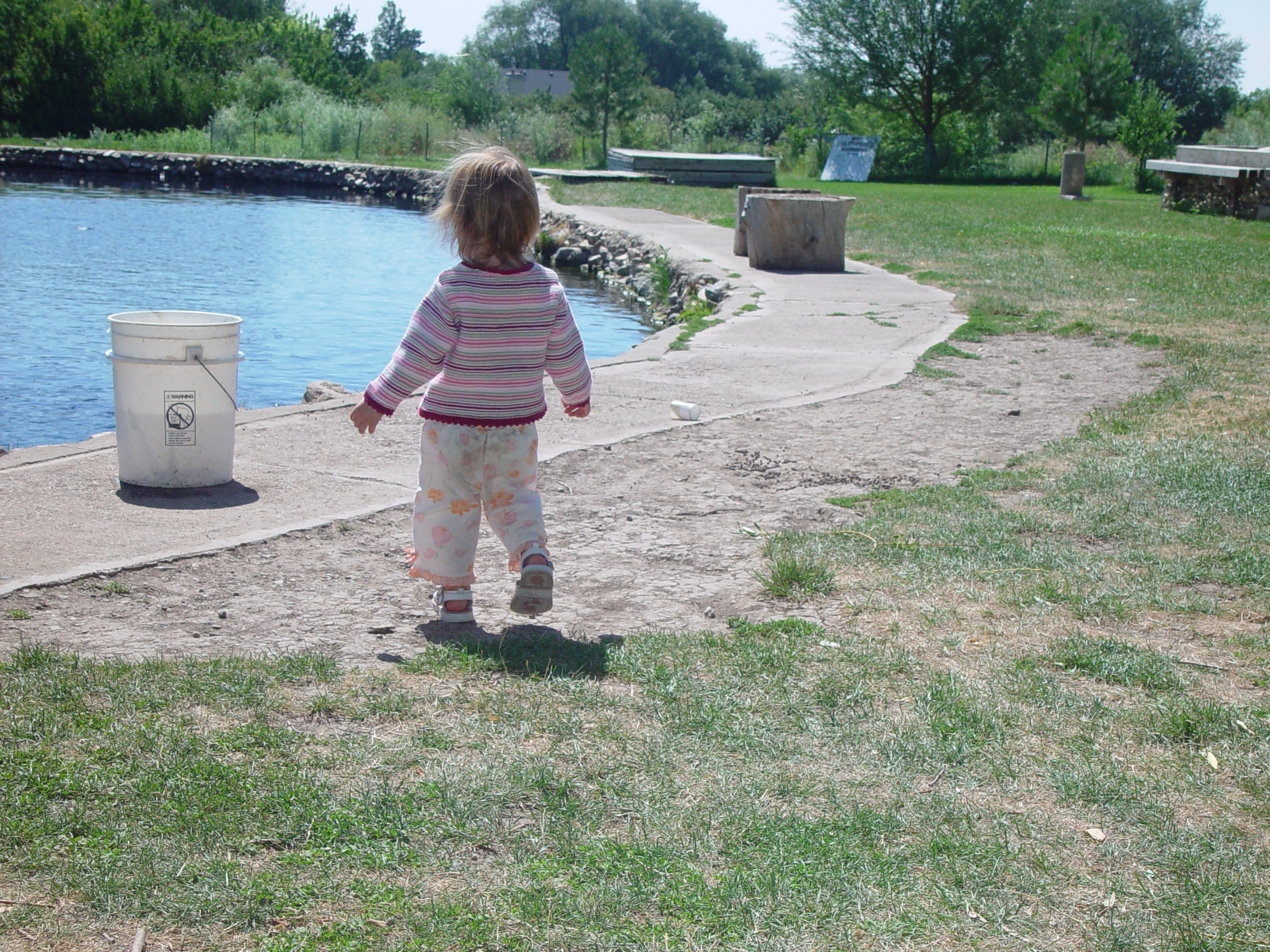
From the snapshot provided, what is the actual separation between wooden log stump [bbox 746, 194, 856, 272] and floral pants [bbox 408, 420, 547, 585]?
10330 millimetres

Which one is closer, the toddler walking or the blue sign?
the toddler walking

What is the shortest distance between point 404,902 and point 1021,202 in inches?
1060

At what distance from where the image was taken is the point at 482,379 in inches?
147

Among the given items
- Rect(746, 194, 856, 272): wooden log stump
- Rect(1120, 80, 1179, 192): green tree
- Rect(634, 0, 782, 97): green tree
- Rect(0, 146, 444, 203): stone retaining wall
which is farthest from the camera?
Rect(634, 0, 782, 97): green tree

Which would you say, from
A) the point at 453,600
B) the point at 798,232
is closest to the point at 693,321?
the point at 798,232

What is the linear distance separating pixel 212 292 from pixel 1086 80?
1305 inches

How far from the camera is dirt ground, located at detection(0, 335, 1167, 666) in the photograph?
3.62 m

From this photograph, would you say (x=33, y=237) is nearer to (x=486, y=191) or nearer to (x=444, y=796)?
(x=486, y=191)

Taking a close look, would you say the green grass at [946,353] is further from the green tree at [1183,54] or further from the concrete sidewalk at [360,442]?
the green tree at [1183,54]

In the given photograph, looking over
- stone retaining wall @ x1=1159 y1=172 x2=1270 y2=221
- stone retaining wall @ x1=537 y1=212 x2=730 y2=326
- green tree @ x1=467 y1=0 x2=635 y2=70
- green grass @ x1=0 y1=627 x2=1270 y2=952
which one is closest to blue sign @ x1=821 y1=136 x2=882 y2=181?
stone retaining wall @ x1=1159 y1=172 x2=1270 y2=221

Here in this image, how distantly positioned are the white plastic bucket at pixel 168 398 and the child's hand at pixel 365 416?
155 cm

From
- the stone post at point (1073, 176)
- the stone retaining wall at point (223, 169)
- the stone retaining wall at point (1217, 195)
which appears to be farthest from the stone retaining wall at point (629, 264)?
the stone post at point (1073, 176)

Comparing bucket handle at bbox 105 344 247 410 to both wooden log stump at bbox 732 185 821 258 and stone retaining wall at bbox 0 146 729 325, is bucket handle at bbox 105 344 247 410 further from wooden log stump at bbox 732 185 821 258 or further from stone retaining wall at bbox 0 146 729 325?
stone retaining wall at bbox 0 146 729 325

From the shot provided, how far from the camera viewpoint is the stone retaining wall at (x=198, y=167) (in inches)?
1420
